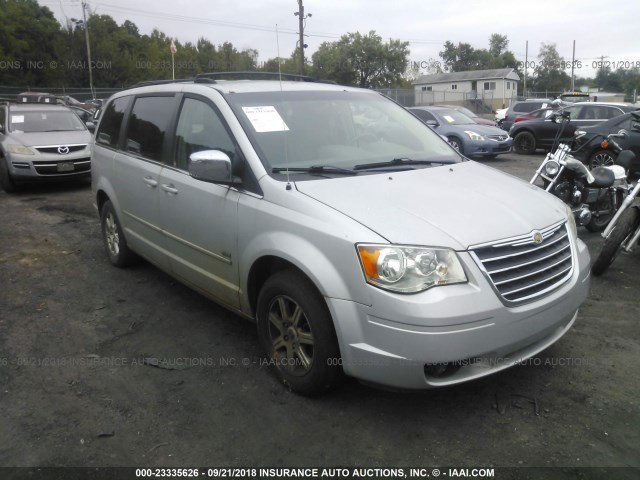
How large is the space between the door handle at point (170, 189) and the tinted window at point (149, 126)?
11.6 inches

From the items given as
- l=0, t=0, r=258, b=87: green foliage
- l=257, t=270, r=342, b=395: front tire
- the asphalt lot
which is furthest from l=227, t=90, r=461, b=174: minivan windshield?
l=0, t=0, r=258, b=87: green foliage

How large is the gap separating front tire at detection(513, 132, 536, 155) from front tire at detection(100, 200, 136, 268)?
13.6m

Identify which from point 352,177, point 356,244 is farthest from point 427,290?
point 352,177

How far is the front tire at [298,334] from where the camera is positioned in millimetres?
2912

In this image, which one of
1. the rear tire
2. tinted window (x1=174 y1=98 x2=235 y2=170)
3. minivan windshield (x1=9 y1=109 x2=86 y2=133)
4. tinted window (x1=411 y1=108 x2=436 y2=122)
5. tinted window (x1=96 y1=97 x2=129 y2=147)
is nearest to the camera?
tinted window (x1=174 y1=98 x2=235 y2=170)

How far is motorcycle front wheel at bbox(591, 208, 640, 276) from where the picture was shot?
4949 mm

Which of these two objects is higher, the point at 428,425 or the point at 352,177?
the point at 352,177

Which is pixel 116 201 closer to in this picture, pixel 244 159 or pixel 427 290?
pixel 244 159

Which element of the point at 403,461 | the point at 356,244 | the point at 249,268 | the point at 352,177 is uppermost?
the point at 352,177

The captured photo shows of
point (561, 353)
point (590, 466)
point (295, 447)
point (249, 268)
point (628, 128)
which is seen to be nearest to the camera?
point (590, 466)

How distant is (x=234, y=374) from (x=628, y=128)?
11.0m

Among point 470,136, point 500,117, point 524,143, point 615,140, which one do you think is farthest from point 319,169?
point 500,117

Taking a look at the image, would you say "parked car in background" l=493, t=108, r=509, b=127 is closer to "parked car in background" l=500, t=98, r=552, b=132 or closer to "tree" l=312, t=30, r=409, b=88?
"parked car in background" l=500, t=98, r=552, b=132

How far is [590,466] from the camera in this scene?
2594 millimetres
